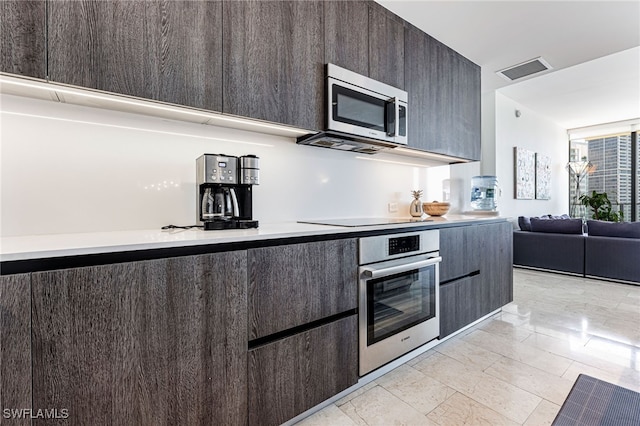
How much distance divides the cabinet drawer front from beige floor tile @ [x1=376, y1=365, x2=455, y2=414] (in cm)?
60

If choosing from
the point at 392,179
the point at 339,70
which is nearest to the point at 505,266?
the point at 392,179

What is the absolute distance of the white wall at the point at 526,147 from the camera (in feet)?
16.9

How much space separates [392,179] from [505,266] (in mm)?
1375

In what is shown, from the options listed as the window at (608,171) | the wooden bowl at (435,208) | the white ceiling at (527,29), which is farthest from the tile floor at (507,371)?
the window at (608,171)

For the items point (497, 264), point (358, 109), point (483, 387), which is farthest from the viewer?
point (497, 264)

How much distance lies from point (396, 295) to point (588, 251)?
4068mm

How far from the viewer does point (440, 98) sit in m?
2.66

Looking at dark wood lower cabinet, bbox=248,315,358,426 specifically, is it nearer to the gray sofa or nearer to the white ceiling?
the white ceiling

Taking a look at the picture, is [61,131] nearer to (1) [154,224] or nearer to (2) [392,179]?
(1) [154,224]

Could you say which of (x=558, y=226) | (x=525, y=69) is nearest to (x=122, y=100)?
(x=525, y=69)

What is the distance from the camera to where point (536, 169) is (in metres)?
6.00

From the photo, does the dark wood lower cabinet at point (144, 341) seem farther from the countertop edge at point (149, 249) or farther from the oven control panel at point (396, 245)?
the oven control panel at point (396, 245)

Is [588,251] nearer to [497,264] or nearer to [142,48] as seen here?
[497,264]

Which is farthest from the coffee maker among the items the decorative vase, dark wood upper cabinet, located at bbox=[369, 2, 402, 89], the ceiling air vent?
the ceiling air vent
